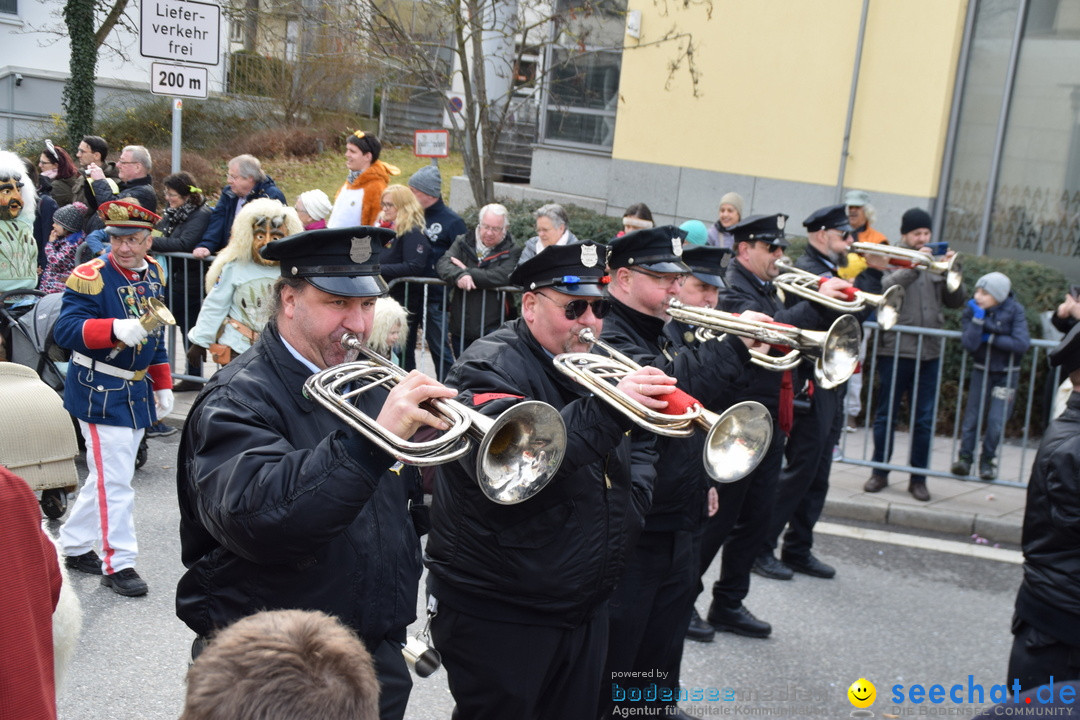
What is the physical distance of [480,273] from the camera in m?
8.27

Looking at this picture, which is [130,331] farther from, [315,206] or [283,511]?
[315,206]

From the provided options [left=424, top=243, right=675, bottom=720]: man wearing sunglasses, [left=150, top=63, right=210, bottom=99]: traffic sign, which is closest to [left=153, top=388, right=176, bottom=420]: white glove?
[left=424, top=243, right=675, bottom=720]: man wearing sunglasses

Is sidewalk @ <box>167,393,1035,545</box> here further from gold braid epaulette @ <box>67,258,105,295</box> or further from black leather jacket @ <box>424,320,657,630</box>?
black leather jacket @ <box>424,320,657,630</box>

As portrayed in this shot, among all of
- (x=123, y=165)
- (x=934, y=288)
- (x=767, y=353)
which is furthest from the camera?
(x=123, y=165)

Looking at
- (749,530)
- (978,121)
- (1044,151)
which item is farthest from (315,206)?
(1044,151)

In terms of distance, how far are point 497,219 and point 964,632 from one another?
15.1 feet

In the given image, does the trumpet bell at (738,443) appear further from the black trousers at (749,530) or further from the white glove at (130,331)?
the white glove at (130,331)

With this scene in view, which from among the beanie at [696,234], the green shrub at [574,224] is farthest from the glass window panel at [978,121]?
the beanie at [696,234]

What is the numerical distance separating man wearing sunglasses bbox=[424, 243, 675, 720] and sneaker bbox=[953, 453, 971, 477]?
17.0 ft

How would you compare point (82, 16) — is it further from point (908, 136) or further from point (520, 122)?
point (908, 136)

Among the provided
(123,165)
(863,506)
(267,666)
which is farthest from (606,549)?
(123,165)

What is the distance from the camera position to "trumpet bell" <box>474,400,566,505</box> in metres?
2.94

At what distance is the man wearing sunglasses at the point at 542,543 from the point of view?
3.23 metres

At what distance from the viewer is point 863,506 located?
765 cm
